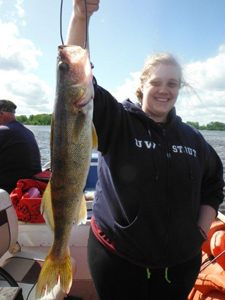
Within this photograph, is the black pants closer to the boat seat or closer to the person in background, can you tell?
the boat seat

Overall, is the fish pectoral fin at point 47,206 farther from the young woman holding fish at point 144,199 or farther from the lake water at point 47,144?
the lake water at point 47,144

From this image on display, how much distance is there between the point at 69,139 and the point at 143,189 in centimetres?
77

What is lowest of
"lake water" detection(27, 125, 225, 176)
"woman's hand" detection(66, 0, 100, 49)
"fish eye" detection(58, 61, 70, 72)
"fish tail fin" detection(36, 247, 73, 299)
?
"lake water" detection(27, 125, 225, 176)

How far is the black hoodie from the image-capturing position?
6.88 ft

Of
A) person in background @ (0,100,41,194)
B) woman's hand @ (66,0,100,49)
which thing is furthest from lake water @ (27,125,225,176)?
woman's hand @ (66,0,100,49)

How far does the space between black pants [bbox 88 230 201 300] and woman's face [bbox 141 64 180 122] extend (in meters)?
1.33

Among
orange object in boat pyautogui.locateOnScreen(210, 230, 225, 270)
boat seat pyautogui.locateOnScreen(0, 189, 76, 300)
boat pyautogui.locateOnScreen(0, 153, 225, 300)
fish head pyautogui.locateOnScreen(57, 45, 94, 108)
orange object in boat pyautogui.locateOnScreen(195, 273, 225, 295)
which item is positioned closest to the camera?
fish head pyautogui.locateOnScreen(57, 45, 94, 108)

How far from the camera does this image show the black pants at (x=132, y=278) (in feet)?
7.14

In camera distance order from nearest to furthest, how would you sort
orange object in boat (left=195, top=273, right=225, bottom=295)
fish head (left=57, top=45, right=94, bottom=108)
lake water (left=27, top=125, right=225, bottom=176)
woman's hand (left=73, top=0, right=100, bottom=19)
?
fish head (left=57, top=45, right=94, bottom=108) → woman's hand (left=73, top=0, right=100, bottom=19) → orange object in boat (left=195, top=273, right=225, bottom=295) → lake water (left=27, top=125, right=225, bottom=176)

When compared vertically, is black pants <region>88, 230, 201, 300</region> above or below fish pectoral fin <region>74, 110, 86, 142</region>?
below

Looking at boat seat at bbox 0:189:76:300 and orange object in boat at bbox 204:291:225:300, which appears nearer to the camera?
boat seat at bbox 0:189:76:300

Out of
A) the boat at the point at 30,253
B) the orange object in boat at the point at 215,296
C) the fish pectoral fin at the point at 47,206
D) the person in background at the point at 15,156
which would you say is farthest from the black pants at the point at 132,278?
the person in background at the point at 15,156

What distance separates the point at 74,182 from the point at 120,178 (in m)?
0.47

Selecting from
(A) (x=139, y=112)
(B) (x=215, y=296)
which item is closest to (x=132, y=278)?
(A) (x=139, y=112)
